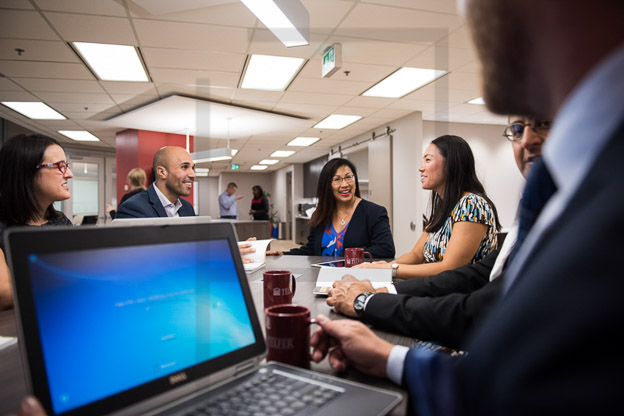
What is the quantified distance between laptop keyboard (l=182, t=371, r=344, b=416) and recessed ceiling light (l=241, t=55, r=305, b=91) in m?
3.95

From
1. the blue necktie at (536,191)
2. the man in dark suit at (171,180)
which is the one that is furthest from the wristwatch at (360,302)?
the man in dark suit at (171,180)

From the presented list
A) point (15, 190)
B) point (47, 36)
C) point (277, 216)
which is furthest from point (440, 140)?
point (277, 216)

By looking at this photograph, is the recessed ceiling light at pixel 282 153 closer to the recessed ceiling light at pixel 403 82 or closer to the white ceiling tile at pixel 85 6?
the recessed ceiling light at pixel 403 82

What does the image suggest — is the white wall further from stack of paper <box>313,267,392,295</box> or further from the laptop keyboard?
the laptop keyboard

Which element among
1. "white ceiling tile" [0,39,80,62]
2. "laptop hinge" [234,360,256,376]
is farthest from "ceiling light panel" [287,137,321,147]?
"laptop hinge" [234,360,256,376]

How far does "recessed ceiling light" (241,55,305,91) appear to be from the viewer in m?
4.17

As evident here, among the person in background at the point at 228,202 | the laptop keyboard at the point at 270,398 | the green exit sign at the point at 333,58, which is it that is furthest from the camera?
the person in background at the point at 228,202

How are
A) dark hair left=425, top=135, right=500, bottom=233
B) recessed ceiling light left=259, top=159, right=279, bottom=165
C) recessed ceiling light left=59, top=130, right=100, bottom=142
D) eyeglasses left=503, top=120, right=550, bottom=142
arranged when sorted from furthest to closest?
recessed ceiling light left=259, top=159, right=279, bottom=165 < recessed ceiling light left=59, top=130, right=100, bottom=142 < dark hair left=425, top=135, right=500, bottom=233 < eyeglasses left=503, top=120, right=550, bottom=142

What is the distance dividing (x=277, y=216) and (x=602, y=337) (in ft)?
55.6

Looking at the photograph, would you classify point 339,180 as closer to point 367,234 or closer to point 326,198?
point 326,198

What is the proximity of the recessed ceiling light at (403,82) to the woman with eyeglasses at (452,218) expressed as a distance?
2.72 metres

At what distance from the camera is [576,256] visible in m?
0.29

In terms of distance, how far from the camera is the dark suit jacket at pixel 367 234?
103 inches

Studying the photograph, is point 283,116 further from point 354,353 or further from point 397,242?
point 354,353
